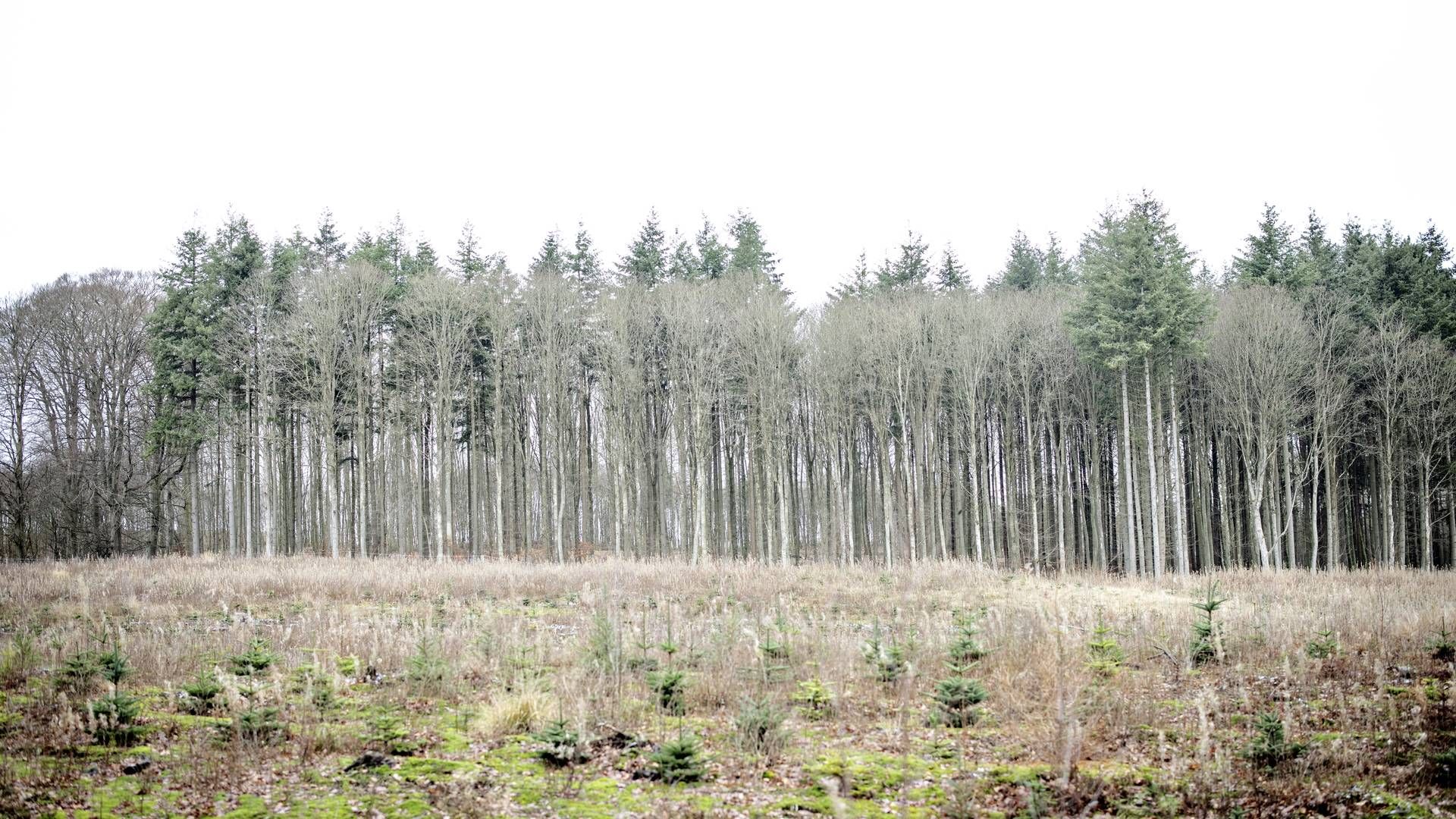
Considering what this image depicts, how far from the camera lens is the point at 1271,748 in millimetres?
6105

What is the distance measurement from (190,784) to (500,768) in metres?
2.13

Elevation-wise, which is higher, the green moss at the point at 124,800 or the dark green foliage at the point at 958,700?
the green moss at the point at 124,800

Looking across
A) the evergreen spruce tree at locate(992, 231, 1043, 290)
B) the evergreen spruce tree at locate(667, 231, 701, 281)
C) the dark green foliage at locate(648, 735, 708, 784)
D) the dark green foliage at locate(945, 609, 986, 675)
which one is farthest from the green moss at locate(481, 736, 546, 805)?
the evergreen spruce tree at locate(992, 231, 1043, 290)

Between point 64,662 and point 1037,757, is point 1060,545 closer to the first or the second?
point 1037,757

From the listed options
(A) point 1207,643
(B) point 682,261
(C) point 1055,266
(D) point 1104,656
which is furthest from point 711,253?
(A) point 1207,643

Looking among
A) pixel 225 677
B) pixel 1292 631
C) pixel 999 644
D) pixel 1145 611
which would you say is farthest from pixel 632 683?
pixel 1145 611

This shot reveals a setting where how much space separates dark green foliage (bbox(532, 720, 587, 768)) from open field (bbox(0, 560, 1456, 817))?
0.02m

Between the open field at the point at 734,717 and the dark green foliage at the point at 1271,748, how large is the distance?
2 cm

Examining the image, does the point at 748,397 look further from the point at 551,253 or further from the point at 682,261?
the point at 551,253

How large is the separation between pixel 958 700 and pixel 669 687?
2.76 metres

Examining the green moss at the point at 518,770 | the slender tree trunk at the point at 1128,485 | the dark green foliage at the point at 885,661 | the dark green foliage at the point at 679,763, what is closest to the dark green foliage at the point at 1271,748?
the dark green foliage at the point at 885,661

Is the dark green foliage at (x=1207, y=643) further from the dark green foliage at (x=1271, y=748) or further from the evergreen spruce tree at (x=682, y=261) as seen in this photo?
the evergreen spruce tree at (x=682, y=261)

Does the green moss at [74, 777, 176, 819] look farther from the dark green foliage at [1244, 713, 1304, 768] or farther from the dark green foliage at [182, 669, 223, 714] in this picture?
the dark green foliage at [1244, 713, 1304, 768]

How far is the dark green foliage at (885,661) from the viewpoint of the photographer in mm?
9008
